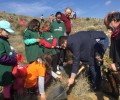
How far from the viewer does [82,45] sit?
6367 mm

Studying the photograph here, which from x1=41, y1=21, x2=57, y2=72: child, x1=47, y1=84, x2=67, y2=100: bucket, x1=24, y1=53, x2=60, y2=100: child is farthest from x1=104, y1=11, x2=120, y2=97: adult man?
x1=41, y1=21, x2=57, y2=72: child

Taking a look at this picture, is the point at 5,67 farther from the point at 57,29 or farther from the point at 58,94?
the point at 57,29

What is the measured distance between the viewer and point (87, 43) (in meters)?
6.46

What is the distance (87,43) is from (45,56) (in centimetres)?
95

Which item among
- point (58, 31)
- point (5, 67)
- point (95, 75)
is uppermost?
point (58, 31)

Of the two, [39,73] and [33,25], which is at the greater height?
[33,25]

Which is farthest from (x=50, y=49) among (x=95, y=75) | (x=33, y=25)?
(x=95, y=75)

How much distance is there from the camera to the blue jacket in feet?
19.7

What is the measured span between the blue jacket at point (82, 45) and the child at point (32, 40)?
4.69ft

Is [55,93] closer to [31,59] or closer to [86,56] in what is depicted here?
[86,56]

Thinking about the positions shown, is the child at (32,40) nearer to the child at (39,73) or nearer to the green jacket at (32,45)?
the green jacket at (32,45)

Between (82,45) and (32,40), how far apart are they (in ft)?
5.37

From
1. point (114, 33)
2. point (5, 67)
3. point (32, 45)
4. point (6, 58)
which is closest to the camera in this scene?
point (114, 33)

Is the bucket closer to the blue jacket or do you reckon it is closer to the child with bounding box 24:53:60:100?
the child with bounding box 24:53:60:100
